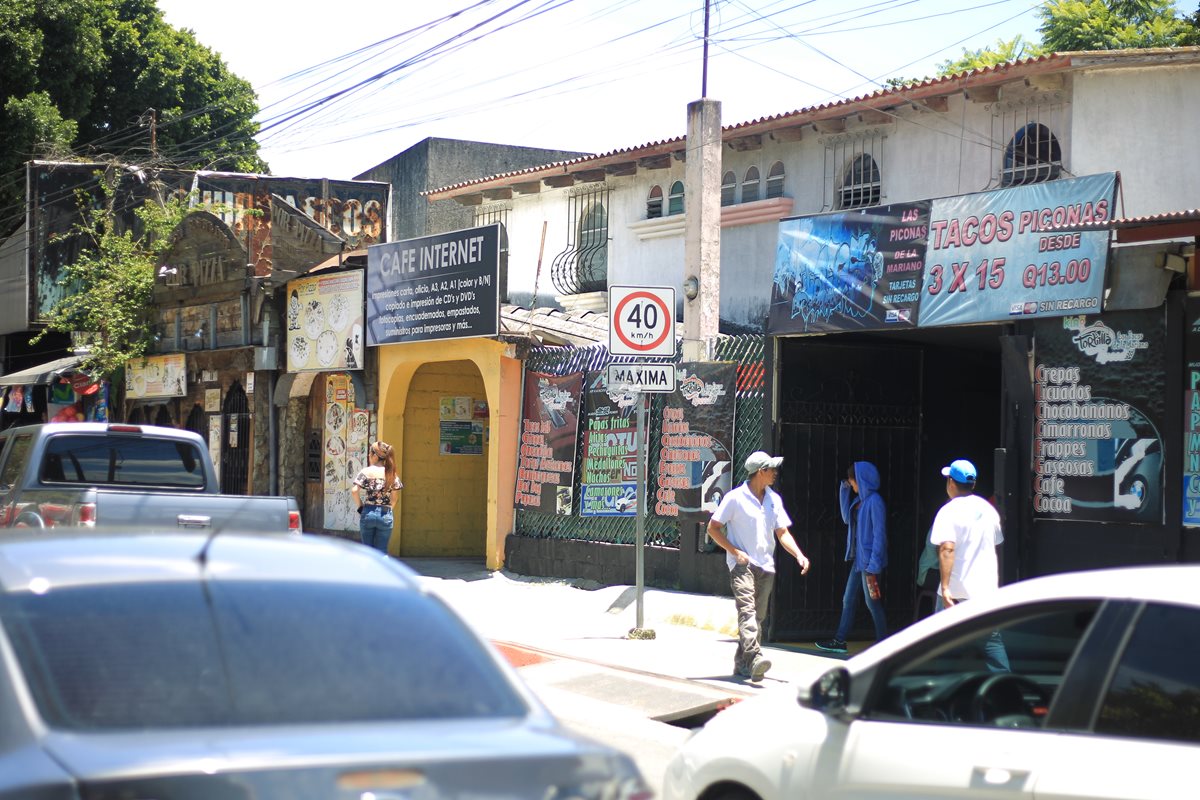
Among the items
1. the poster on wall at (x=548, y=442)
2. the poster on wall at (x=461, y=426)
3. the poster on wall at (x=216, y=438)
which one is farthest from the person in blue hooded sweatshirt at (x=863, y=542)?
the poster on wall at (x=216, y=438)

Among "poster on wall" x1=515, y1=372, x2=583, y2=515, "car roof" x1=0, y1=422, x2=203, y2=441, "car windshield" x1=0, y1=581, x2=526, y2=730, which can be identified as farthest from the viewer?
"poster on wall" x1=515, y1=372, x2=583, y2=515

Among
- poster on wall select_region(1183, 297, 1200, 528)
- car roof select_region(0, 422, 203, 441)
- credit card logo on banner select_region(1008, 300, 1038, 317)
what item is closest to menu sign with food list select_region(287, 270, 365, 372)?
car roof select_region(0, 422, 203, 441)

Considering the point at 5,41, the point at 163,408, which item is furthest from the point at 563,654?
the point at 5,41

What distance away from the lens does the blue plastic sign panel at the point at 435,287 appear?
1806 cm

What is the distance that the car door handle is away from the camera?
13.4 ft

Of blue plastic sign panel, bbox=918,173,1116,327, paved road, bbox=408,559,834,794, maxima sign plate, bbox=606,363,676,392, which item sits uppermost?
blue plastic sign panel, bbox=918,173,1116,327

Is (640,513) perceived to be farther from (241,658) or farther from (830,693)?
(241,658)

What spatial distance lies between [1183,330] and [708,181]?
8.27 metres

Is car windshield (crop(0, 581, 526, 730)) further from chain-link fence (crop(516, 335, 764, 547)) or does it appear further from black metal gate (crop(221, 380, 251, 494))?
black metal gate (crop(221, 380, 251, 494))

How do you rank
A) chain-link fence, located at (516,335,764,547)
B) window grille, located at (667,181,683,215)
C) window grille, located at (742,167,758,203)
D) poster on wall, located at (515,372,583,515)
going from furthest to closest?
window grille, located at (667,181,683,215), window grille, located at (742,167,758,203), poster on wall, located at (515,372,583,515), chain-link fence, located at (516,335,764,547)

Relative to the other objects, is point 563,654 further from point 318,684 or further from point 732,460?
point 318,684

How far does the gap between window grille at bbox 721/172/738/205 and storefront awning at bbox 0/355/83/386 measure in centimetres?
1623

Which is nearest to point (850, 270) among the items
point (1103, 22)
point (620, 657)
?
point (620, 657)

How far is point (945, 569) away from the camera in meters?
9.21
